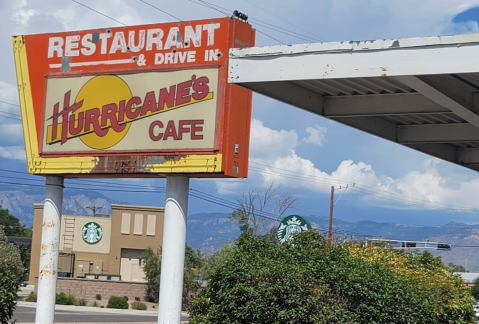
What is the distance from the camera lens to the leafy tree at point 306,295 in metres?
12.7

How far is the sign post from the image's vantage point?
15.4m

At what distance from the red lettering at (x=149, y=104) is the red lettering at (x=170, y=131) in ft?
1.57

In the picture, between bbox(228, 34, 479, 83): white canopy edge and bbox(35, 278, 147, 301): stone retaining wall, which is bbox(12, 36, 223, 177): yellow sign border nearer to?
bbox(228, 34, 479, 83): white canopy edge

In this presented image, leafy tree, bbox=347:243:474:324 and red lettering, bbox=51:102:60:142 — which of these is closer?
leafy tree, bbox=347:243:474:324

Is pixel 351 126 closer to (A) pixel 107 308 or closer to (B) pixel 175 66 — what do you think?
(B) pixel 175 66

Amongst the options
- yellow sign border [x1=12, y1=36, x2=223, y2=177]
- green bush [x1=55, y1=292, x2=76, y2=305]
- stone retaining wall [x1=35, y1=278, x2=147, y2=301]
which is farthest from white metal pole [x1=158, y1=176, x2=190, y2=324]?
stone retaining wall [x1=35, y1=278, x2=147, y2=301]

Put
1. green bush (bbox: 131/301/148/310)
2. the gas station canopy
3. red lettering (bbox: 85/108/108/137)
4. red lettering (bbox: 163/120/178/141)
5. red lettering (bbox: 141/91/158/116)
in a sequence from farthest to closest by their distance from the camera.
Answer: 1. green bush (bbox: 131/301/148/310)
2. red lettering (bbox: 85/108/108/137)
3. red lettering (bbox: 141/91/158/116)
4. red lettering (bbox: 163/120/178/141)
5. the gas station canopy

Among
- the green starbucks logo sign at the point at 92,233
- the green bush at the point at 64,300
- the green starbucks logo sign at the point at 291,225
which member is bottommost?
the green bush at the point at 64,300

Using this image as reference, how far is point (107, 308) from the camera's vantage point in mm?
53562

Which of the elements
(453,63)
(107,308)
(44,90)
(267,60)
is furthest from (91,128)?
(107,308)

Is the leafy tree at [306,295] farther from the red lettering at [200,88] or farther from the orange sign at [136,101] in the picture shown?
the red lettering at [200,88]

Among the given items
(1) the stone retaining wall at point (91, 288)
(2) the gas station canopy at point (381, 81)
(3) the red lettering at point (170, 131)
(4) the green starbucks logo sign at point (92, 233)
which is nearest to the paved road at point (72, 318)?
(1) the stone retaining wall at point (91, 288)

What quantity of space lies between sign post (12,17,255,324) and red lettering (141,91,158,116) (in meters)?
0.02

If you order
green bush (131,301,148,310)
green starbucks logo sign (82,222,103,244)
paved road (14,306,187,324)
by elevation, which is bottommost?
green bush (131,301,148,310)
